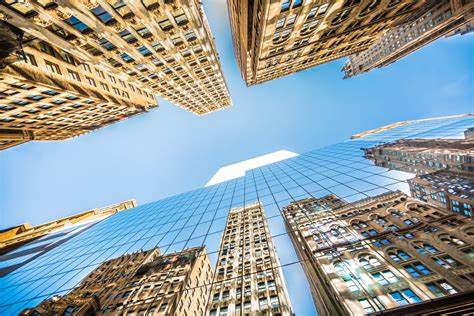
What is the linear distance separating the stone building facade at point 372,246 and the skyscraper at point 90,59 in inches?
971

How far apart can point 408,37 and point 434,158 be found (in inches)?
3722

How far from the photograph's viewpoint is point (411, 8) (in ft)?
101

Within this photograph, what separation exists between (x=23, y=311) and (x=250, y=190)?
1498cm

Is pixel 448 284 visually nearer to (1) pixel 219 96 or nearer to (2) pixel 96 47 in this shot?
(2) pixel 96 47

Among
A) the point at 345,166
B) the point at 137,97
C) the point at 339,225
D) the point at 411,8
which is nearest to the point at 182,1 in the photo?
the point at 345,166

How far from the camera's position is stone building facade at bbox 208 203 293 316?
59.7ft

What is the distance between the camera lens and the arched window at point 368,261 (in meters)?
10.3

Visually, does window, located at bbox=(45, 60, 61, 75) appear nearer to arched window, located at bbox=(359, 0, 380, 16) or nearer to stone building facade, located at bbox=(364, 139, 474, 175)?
stone building facade, located at bbox=(364, 139, 474, 175)

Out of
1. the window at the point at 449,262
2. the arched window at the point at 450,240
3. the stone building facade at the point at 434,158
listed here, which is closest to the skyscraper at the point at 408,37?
the stone building facade at the point at 434,158

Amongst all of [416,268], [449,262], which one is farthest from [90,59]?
[449,262]

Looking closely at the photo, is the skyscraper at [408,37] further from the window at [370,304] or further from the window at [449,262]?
the window at [370,304]

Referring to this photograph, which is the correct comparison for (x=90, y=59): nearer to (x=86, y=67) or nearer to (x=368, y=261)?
(x=86, y=67)

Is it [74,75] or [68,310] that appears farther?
[74,75]

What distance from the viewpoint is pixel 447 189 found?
10602 millimetres
